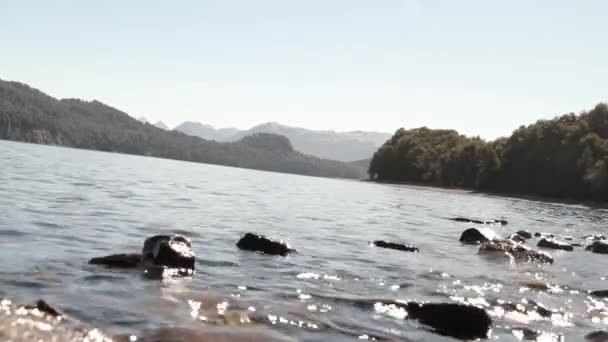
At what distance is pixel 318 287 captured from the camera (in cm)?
1493

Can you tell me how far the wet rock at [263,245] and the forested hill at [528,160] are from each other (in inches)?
4306

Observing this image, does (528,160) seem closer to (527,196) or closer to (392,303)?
(527,196)

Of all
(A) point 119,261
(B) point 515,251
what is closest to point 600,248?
(B) point 515,251

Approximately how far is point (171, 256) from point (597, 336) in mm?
10574

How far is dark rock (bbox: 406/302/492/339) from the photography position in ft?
37.8

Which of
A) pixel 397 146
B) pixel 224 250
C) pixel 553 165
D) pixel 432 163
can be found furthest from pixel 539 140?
pixel 224 250

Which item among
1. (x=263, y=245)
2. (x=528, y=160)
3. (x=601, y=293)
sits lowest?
(x=601, y=293)

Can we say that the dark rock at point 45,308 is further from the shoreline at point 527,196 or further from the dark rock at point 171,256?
the shoreline at point 527,196

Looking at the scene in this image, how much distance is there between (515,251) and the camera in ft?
79.8

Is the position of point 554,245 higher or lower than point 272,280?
higher

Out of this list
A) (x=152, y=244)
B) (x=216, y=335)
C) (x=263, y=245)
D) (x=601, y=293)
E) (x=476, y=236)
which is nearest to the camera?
(x=216, y=335)

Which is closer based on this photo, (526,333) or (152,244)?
(526,333)

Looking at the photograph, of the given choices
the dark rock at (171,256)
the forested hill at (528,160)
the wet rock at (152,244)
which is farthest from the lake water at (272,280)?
the forested hill at (528,160)

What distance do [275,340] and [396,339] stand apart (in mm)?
2375
